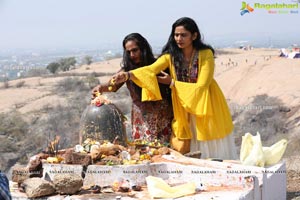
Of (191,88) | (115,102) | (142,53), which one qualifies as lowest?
(115,102)

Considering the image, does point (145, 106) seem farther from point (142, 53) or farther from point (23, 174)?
point (23, 174)

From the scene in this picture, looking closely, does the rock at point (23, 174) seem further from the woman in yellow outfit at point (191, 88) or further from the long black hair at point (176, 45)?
the long black hair at point (176, 45)

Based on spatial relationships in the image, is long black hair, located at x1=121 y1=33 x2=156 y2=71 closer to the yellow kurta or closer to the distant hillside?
the yellow kurta

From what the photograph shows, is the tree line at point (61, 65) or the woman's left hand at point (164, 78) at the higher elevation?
the woman's left hand at point (164, 78)

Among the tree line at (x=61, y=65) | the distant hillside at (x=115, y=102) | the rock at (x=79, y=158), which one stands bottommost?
the distant hillside at (x=115, y=102)

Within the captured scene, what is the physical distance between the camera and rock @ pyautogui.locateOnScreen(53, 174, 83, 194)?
5.76 metres

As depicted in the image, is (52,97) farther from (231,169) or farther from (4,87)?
(231,169)

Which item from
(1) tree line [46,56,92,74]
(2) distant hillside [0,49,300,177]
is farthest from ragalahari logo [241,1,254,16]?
(1) tree line [46,56,92,74]

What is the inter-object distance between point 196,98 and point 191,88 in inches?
5.5

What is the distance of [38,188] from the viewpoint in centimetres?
574

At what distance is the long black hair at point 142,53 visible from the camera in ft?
23.5

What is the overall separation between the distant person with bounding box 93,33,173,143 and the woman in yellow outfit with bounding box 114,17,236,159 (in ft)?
0.73

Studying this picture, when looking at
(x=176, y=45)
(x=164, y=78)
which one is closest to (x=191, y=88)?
(x=164, y=78)

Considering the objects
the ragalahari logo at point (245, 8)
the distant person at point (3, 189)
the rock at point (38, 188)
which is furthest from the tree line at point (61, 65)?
the distant person at point (3, 189)
